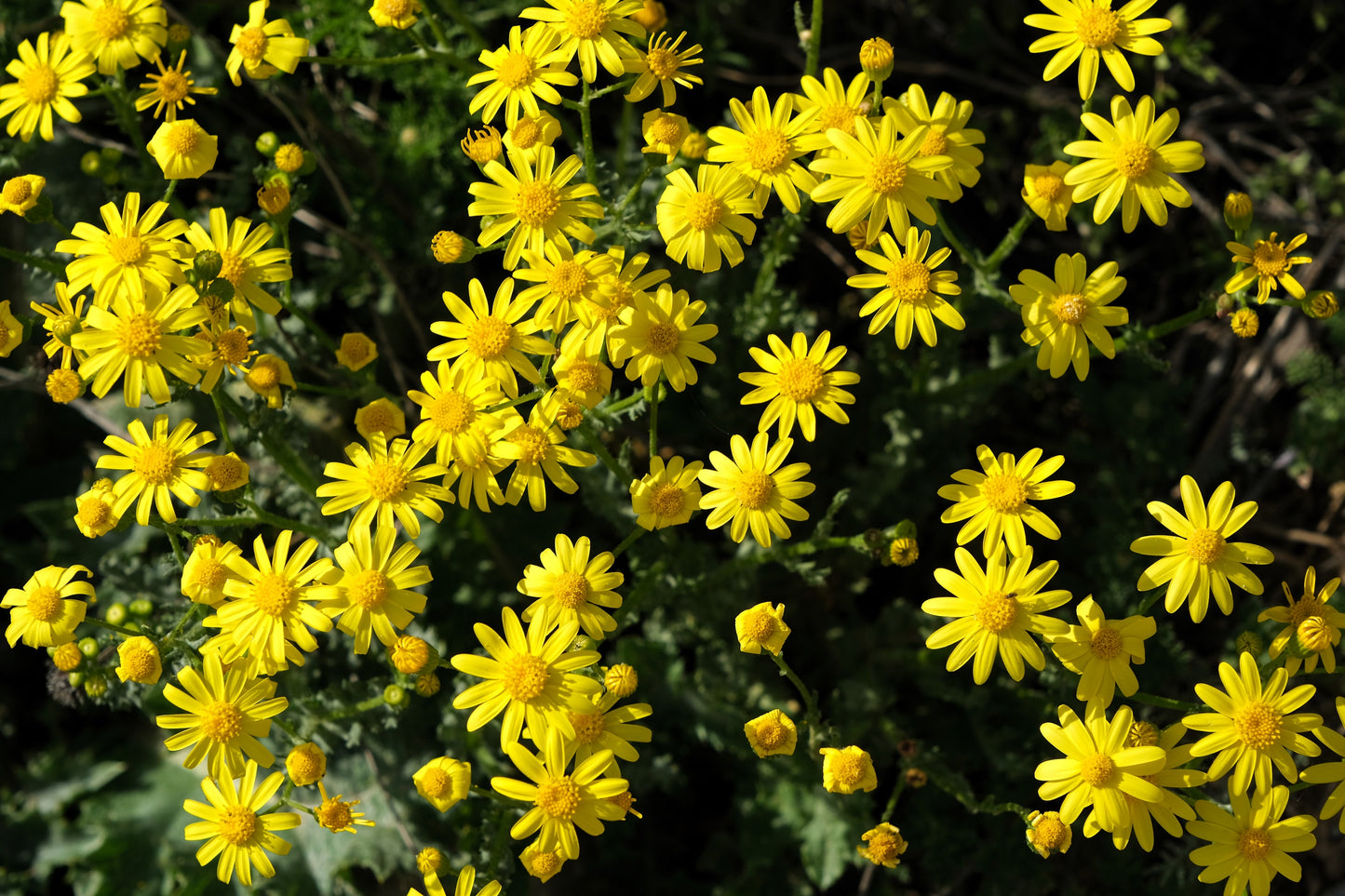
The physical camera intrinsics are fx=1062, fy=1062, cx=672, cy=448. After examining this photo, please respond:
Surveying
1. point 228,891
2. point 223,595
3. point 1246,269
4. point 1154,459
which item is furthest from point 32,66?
point 1154,459

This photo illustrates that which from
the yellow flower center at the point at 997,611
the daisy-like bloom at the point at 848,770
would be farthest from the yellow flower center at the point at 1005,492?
the daisy-like bloom at the point at 848,770

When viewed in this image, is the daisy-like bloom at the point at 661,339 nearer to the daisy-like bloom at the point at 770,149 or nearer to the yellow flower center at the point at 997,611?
the daisy-like bloom at the point at 770,149

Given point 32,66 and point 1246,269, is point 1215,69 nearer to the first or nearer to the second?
point 1246,269

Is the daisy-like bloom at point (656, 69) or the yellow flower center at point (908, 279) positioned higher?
the daisy-like bloom at point (656, 69)

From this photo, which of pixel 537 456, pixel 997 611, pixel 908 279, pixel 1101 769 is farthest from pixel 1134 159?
pixel 537 456

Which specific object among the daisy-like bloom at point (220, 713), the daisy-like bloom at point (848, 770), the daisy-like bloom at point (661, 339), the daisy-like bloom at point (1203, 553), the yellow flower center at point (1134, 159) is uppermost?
the yellow flower center at point (1134, 159)

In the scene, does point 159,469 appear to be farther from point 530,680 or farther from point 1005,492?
point 1005,492

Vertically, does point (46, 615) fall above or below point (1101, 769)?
below
